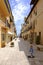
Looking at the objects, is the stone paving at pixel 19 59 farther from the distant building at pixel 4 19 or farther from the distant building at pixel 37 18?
the distant building at pixel 37 18

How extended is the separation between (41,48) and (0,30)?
6.63m

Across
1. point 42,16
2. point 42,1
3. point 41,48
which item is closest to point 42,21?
point 42,16

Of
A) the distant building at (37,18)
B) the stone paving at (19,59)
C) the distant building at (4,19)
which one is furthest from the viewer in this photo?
the distant building at (37,18)

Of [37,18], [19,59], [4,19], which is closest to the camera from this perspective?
[19,59]

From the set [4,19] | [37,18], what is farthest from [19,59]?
[37,18]

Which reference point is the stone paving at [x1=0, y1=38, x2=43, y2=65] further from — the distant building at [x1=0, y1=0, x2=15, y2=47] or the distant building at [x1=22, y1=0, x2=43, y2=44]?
the distant building at [x1=22, y1=0, x2=43, y2=44]

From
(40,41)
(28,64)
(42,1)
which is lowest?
(28,64)

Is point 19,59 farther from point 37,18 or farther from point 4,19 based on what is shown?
point 37,18

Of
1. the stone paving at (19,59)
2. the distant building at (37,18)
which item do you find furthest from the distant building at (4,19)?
the stone paving at (19,59)

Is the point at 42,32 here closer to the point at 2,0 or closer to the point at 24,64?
the point at 2,0

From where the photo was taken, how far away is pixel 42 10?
24625 mm

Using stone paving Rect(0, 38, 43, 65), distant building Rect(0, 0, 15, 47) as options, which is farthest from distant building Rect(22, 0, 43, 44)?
stone paving Rect(0, 38, 43, 65)

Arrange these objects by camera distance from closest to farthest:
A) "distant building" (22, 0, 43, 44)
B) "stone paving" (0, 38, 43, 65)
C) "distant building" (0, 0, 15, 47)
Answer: "stone paving" (0, 38, 43, 65) → "distant building" (0, 0, 15, 47) → "distant building" (22, 0, 43, 44)

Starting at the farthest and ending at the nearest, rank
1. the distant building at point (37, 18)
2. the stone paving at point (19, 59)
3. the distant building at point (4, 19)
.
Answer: the distant building at point (37, 18)
the distant building at point (4, 19)
the stone paving at point (19, 59)
